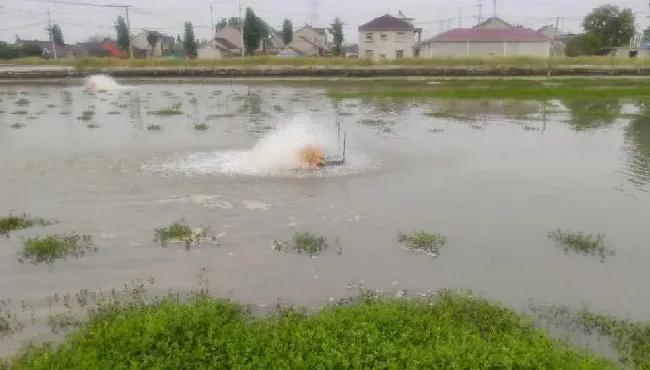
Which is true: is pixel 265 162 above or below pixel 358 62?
below

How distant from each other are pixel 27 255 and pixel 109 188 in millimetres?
4412

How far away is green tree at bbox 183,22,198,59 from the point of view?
86938mm

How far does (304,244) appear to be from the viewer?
10523 millimetres

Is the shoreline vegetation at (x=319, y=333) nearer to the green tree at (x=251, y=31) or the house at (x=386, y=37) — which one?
the house at (x=386, y=37)

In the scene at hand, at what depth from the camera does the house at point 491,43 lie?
212 ft

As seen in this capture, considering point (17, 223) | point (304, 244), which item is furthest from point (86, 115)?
point (304, 244)

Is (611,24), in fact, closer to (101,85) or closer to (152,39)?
(101,85)

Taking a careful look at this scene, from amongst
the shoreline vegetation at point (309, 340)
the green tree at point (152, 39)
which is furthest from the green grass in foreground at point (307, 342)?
the green tree at point (152, 39)

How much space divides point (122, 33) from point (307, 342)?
9022 centimetres

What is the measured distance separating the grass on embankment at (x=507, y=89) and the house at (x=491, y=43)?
17307 millimetres

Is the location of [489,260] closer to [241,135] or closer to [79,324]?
[79,324]

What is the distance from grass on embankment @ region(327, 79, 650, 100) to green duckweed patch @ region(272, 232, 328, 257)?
2929 cm

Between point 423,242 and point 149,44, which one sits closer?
point 423,242

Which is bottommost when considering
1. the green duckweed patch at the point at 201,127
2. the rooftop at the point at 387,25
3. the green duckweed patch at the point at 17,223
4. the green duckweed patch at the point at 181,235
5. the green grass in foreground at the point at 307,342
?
the green grass in foreground at the point at 307,342
